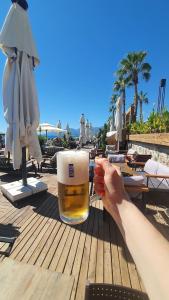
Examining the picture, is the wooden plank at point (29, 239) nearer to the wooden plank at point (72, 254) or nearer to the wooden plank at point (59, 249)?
Answer: the wooden plank at point (59, 249)

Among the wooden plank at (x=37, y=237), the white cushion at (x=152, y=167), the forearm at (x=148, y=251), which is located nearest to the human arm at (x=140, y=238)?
the forearm at (x=148, y=251)

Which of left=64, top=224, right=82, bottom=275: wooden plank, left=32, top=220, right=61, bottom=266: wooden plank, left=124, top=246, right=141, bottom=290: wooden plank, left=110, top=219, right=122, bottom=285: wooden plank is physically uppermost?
left=32, top=220, right=61, bottom=266: wooden plank

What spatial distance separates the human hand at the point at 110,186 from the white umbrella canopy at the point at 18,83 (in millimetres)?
3724

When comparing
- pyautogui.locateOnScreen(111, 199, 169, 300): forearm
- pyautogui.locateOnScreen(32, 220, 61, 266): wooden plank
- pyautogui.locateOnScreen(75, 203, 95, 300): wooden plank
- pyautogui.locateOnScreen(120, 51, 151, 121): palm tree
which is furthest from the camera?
pyautogui.locateOnScreen(120, 51, 151, 121): palm tree

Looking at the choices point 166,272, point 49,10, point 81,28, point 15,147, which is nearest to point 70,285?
point 166,272

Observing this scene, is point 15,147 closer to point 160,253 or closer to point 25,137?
point 25,137

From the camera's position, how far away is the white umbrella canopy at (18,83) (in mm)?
4004

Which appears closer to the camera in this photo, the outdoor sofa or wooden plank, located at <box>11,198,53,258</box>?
wooden plank, located at <box>11,198,53,258</box>

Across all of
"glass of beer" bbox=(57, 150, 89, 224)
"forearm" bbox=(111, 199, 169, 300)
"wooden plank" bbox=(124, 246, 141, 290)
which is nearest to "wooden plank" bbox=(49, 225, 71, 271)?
"wooden plank" bbox=(124, 246, 141, 290)

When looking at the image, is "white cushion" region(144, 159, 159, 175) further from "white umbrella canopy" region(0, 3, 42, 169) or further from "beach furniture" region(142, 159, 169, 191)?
"white umbrella canopy" region(0, 3, 42, 169)

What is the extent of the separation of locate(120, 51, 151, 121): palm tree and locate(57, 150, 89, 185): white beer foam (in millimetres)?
22056

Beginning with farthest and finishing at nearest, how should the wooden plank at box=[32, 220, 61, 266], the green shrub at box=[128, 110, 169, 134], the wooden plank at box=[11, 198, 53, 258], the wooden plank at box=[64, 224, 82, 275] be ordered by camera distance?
1. the green shrub at box=[128, 110, 169, 134]
2. the wooden plank at box=[11, 198, 53, 258]
3. the wooden plank at box=[32, 220, 61, 266]
4. the wooden plank at box=[64, 224, 82, 275]

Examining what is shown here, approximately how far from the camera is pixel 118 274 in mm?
2297

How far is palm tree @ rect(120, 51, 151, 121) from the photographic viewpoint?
840 inches
